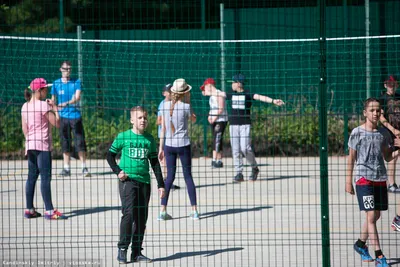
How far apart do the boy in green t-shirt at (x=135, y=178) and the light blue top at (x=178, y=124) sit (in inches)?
77.9

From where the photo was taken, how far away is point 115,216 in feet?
31.2

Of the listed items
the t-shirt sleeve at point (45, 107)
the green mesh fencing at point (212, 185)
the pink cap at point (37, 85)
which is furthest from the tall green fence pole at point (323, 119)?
the pink cap at point (37, 85)

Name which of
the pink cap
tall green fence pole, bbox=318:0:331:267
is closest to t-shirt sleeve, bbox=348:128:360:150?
tall green fence pole, bbox=318:0:331:267

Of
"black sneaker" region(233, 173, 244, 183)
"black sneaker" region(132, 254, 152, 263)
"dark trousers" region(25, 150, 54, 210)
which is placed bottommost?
"black sneaker" region(132, 254, 152, 263)

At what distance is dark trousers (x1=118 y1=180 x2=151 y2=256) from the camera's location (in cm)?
697

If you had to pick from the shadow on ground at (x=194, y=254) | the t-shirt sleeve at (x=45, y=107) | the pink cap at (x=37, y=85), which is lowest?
the shadow on ground at (x=194, y=254)

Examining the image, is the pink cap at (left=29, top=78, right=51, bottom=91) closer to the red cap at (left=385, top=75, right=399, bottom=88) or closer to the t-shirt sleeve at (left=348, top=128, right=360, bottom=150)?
the t-shirt sleeve at (left=348, top=128, right=360, bottom=150)

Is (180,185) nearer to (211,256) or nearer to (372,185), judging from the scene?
(211,256)

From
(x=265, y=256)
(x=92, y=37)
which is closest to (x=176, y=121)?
(x=265, y=256)

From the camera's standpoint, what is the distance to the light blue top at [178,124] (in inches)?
367

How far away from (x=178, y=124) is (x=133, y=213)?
277 cm

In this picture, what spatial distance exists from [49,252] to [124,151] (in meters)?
1.31

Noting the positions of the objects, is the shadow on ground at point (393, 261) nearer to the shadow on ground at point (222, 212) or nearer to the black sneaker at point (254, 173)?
the shadow on ground at point (222, 212)

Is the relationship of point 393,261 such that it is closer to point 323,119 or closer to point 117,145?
point 323,119
